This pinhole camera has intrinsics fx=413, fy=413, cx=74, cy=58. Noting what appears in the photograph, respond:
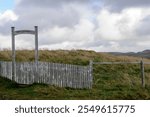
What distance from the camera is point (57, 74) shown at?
63.4 feet

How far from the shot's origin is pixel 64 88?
1867 cm

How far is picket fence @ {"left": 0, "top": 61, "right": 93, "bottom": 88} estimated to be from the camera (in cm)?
1866

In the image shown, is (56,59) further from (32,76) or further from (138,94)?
(138,94)

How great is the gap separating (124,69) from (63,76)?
38.3 feet

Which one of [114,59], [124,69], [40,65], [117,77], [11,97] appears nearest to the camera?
[11,97]

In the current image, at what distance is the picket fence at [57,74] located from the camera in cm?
1866

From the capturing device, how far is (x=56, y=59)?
3425 cm

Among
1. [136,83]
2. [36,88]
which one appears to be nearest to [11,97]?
[36,88]

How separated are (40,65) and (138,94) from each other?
5.49 metres

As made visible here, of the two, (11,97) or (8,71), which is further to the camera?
(8,71)

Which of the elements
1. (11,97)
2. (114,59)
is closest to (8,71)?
(11,97)

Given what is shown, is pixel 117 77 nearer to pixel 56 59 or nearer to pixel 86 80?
pixel 86 80

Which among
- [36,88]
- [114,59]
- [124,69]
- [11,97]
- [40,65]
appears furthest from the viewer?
[114,59]

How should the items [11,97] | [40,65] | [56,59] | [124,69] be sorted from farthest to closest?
1. [56,59]
2. [124,69]
3. [40,65]
4. [11,97]
